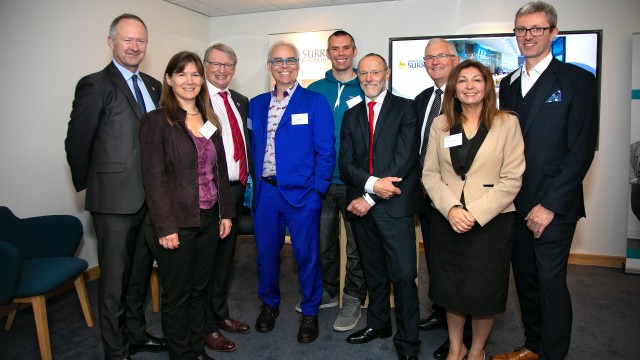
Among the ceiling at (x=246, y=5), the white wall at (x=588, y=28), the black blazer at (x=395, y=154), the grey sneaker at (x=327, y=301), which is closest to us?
the black blazer at (x=395, y=154)

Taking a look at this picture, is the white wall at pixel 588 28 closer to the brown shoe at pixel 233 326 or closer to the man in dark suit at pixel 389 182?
the man in dark suit at pixel 389 182

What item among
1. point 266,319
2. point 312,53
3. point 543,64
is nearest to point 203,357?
point 266,319

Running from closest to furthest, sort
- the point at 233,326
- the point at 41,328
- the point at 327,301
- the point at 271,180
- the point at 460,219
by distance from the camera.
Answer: the point at 460,219 < the point at 41,328 < the point at 271,180 < the point at 233,326 < the point at 327,301

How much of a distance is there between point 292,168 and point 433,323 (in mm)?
1478

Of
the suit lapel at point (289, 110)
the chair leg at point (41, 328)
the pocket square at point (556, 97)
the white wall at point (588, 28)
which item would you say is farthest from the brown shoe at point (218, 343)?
the white wall at point (588, 28)

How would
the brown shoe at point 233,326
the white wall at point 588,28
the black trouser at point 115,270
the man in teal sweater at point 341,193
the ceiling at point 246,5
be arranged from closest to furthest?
the black trouser at point 115,270 < the brown shoe at point 233,326 < the man in teal sweater at point 341,193 < the white wall at point 588,28 < the ceiling at point 246,5

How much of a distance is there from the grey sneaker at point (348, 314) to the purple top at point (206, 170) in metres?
1.38

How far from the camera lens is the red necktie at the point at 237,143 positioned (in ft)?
9.40

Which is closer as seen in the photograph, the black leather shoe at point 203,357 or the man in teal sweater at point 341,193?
the black leather shoe at point 203,357

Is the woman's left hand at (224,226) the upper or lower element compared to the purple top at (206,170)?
lower

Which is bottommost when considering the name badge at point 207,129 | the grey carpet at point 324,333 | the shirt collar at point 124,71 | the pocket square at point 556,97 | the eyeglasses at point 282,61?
the grey carpet at point 324,333

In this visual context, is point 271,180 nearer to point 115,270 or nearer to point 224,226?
point 224,226

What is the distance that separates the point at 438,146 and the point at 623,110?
3.31m

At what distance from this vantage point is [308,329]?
299 cm
